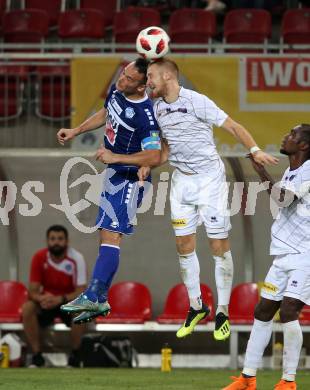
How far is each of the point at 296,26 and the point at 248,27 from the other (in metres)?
0.64

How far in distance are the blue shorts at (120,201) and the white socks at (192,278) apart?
0.63 m

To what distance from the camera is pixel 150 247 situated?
15.4 m

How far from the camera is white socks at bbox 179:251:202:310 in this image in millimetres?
10547

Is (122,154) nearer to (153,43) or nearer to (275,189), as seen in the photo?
(153,43)

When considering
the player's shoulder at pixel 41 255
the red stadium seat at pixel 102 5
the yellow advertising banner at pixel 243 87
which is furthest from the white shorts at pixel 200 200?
the red stadium seat at pixel 102 5

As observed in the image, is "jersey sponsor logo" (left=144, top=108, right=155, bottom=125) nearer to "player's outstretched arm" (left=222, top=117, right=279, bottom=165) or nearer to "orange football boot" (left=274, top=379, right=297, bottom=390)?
"player's outstretched arm" (left=222, top=117, right=279, bottom=165)

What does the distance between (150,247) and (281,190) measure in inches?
235

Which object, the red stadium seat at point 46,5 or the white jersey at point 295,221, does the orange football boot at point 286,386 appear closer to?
the white jersey at point 295,221

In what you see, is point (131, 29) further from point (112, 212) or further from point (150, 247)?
point (112, 212)

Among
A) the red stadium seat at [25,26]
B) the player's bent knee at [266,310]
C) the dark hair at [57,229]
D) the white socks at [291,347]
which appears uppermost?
the red stadium seat at [25,26]

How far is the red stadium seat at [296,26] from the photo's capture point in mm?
16000

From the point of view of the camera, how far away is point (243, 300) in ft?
47.1

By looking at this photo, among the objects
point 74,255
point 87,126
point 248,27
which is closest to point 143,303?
point 74,255

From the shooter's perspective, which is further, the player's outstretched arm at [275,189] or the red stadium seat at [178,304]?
the red stadium seat at [178,304]
